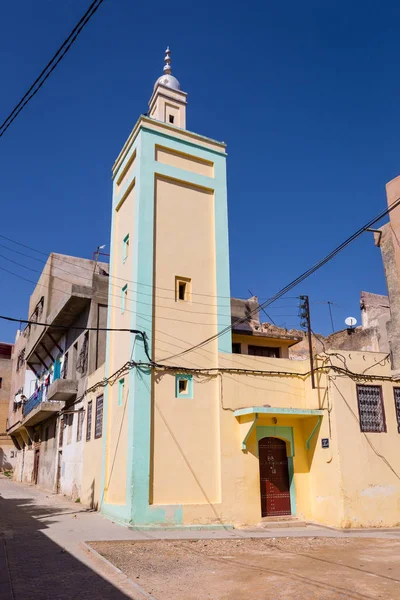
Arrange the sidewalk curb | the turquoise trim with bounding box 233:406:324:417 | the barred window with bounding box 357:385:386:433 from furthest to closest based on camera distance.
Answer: the barred window with bounding box 357:385:386:433 < the turquoise trim with bounding box 233:406:324:417 < the sidewalk curb

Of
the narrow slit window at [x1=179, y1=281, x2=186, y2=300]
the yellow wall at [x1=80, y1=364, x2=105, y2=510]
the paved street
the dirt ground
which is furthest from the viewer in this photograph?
the yellow wall at [x1=80, y1=364, x2=105, y2=510]

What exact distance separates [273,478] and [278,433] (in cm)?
138

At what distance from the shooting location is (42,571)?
28.3ft

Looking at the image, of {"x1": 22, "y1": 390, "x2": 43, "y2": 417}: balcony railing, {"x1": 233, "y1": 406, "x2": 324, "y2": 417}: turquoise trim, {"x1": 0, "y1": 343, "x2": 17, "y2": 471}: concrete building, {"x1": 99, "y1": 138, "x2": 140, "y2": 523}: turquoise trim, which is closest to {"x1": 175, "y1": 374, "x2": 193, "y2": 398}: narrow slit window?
{"x1": 99, "y1": 138, "x2": 140, "y2": 523}: turquoise trim

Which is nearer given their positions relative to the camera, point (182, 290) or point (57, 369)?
point (182, 290)

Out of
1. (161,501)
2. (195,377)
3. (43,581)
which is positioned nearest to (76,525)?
(161,501)

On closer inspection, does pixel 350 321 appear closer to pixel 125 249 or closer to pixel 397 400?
pixel 397 400

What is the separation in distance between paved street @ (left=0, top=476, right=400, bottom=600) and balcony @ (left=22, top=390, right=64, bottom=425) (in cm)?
672

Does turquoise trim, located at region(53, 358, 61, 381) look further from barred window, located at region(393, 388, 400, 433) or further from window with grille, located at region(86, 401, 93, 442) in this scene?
barred window, located at region(393, 388, 400, 433)

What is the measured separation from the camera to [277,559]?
33.7ft

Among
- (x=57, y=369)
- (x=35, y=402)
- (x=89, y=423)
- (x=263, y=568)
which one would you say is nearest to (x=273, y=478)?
(x=263, y=568)

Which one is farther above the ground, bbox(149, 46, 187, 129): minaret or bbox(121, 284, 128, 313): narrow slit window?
bbox(149, 46, 187, 129): minaret

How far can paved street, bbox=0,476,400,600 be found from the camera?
754cm

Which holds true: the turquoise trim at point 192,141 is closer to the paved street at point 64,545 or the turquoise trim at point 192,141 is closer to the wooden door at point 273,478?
the wooden door at point 273,478
